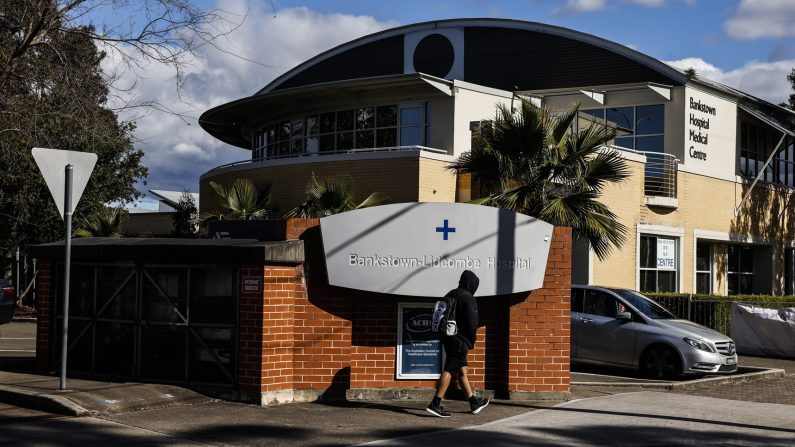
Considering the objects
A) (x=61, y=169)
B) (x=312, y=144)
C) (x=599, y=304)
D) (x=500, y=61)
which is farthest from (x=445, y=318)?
(x=500, y=61)

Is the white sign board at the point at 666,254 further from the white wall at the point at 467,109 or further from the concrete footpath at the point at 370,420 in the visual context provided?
the concrete footpath at the point at 370,420

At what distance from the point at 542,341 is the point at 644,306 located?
5192mm

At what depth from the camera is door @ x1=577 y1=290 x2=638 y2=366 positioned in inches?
626

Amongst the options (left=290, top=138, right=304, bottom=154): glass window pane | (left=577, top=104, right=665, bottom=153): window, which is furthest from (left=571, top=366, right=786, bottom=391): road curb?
(left=290, top=138, right=304, bottom=154): glass window pane

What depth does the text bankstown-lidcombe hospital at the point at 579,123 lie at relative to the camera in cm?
2498

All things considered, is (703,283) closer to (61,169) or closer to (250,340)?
(250,340)

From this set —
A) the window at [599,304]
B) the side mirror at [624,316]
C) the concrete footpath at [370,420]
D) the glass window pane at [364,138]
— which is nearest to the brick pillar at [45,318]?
the concrete footpath at [370,420]

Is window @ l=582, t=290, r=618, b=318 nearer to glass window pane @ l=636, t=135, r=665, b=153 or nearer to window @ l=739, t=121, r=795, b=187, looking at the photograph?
glass window pane @ l=636, t=135, r=665, b=153

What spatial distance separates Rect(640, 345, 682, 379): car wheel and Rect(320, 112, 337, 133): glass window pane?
1524 centimetres

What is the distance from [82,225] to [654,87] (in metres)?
17.5

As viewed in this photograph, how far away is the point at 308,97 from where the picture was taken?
2833cm

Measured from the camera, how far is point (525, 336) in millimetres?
11828

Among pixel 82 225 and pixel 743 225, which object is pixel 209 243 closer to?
pixel 82 225

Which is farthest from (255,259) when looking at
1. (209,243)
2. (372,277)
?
(372,277)
